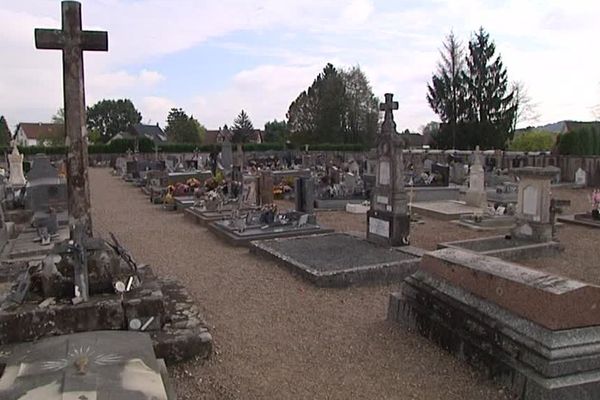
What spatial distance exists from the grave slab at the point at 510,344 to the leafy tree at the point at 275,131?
54.7 m

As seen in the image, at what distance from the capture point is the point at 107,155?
47.5 meters

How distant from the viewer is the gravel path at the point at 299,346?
13.1 ft

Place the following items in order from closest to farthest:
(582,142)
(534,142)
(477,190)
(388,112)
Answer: (388,112) → (477,190) → (582,142) → (534,142)

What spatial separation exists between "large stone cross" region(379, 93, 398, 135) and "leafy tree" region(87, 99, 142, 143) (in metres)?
76.7

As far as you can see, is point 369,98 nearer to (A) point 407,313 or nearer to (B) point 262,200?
(B) point 262,200

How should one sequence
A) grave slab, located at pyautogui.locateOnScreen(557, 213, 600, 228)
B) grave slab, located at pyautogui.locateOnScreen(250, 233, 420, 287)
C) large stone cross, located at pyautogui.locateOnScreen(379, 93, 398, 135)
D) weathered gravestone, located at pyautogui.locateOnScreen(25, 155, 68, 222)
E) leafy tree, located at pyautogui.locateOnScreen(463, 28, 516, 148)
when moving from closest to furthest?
grave slab, located at pyautogui.locateOnScreen(250, 233, 420, 287), large stone cross, located at pyautogui.locateOnScreen(379, 93, 398, 135), weathered gravestone, located at pyautogui.locateOnScreen(25, 155, 68, 222), grave slab, located at pyautogui.locateOnScreen(557, 213, 600, 228), leafy tree, located at pyautogui.locateOnScreen(463, 28, 516, 148)

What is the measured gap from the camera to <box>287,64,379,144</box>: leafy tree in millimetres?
49188

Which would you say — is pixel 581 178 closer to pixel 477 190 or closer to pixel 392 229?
pixel 477 190

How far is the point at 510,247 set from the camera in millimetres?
9094

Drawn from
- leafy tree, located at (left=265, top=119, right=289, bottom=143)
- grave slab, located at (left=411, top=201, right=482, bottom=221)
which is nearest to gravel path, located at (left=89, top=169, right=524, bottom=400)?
grave slab, located at (left=411, top=201, right=482, bottom=221)

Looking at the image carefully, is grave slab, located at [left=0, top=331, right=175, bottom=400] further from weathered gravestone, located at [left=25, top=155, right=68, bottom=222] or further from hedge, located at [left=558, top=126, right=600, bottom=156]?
hedge, located at [left=558, top=126, right=600, bottom=156]

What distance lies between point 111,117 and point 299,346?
83.1 meters

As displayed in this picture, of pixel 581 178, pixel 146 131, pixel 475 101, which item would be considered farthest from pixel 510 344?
pixel 146 131

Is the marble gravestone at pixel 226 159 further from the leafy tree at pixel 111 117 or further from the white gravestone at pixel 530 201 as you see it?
the leafy tree at pixel 111 117
